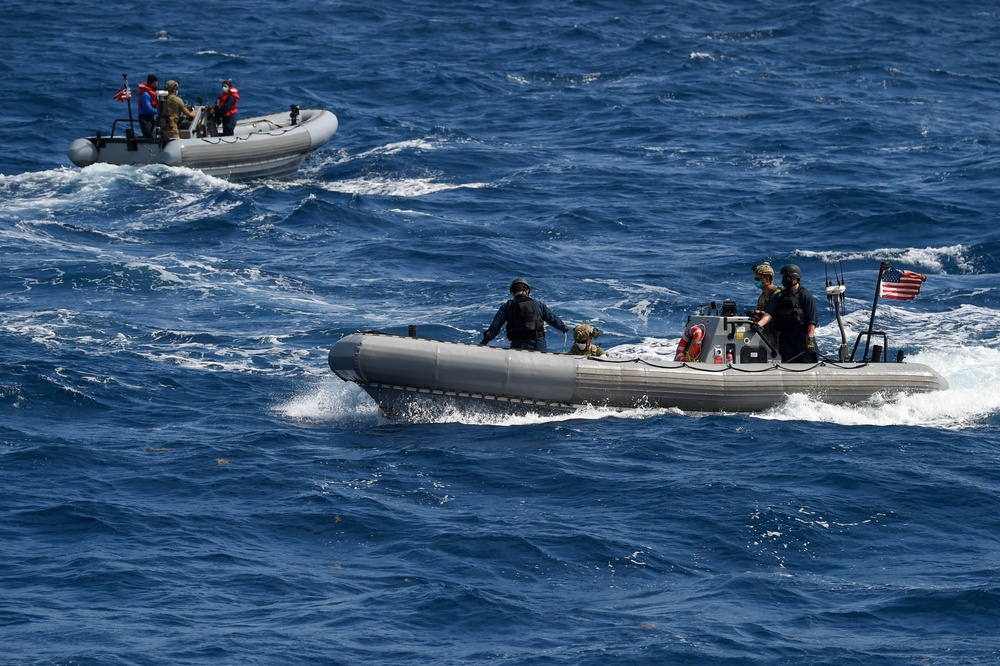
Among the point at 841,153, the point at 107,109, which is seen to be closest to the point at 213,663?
the point at 841,153

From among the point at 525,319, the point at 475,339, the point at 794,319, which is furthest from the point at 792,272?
the point at 475,339

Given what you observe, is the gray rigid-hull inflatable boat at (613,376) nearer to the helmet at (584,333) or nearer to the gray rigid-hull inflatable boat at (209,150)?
the helmet at (584,333)

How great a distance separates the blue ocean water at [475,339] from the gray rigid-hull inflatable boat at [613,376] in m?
0.25

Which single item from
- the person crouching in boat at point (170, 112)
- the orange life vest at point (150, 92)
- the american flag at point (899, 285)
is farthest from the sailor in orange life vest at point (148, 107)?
the american flag at point (899, 285)

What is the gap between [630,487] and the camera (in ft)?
48.6

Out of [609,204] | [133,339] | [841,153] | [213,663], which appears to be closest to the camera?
[213,663]

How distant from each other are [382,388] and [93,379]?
3581 mm

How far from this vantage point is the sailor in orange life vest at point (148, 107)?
2902 centimetres

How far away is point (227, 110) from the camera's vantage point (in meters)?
29.7

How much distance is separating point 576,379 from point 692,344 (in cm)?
176

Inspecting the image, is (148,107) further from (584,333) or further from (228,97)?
(584,333)

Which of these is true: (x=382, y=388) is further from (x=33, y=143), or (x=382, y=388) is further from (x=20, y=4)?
(x=20, y=4)

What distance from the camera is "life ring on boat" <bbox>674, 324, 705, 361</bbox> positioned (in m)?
17.9

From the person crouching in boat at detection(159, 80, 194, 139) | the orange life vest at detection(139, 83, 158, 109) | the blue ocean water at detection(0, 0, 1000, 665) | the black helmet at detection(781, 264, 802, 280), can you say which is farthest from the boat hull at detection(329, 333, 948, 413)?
the orange life vest at detection(139, 83, 158, 109)
